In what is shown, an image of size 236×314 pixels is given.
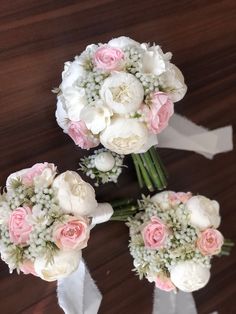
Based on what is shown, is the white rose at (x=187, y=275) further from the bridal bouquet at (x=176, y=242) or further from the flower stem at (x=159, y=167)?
the flower stem at (x=159, y=167)

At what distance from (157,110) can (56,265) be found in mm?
323

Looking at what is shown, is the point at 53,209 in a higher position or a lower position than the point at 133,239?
higher

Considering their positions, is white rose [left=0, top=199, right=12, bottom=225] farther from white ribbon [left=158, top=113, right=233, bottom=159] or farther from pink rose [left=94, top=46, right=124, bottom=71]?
white ribbon [left=158, top=113, right=233, bottom=159]

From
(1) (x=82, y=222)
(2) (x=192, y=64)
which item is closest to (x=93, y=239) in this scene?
(1) (x=82, y=222)

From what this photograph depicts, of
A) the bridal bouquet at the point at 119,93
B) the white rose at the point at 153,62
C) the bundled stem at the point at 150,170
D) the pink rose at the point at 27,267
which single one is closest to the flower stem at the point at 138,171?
the bundled stem at the point at 150,170

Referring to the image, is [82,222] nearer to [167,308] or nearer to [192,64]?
[167,308]

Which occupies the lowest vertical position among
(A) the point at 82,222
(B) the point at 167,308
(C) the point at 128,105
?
(B) the point at 167,308

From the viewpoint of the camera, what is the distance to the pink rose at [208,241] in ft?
3.40

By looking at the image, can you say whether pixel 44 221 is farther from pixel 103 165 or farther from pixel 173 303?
pixel 173 303

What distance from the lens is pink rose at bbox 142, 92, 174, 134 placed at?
0.95 meters

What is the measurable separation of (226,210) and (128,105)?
46 centimetres

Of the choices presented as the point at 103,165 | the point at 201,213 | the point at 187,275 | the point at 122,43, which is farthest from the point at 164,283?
the point at 122,43

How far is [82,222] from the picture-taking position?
0.91 m

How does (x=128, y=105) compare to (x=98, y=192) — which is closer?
(x=128, y=105)
